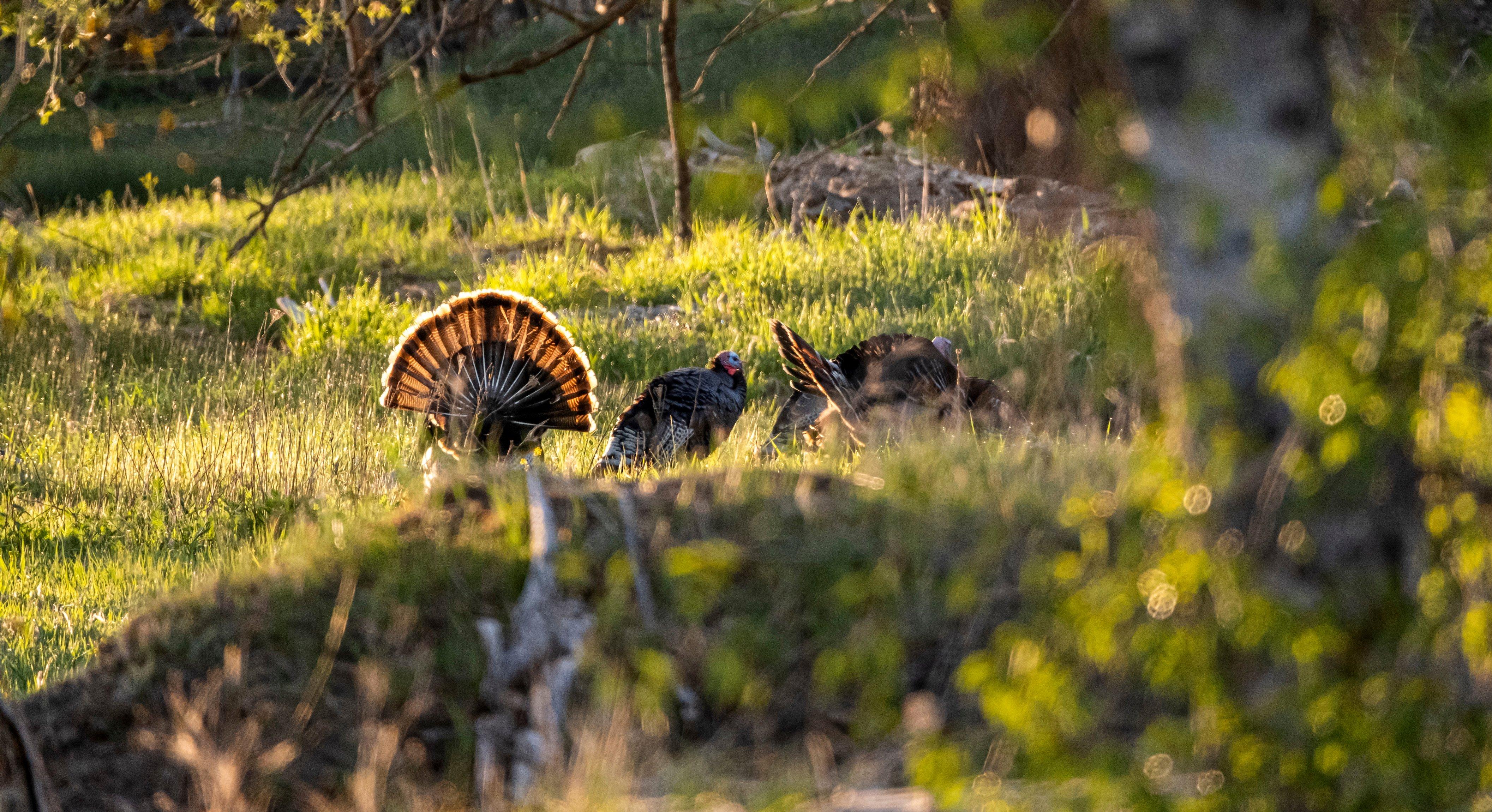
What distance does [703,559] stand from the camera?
2457mm

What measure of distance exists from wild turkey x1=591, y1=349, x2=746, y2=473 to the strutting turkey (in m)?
0.33

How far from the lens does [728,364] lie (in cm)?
680

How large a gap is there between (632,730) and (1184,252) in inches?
65.1

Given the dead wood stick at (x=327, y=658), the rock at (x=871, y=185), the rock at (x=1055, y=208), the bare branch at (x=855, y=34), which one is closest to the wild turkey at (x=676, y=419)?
the bare branch at (x=855, y=34)

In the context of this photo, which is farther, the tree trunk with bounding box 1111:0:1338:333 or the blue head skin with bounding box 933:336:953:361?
the blue head skin with bounding box 933:336:953:361

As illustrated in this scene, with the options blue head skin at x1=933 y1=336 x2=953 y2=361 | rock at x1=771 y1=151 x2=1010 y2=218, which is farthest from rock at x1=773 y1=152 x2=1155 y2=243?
blue head skin at x1=933 y1=336 x2=953 y2=361

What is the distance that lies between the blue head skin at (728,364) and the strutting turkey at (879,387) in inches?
11.5

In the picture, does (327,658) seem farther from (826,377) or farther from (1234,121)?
(826,377)

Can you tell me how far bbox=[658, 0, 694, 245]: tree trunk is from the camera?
578 centimetres

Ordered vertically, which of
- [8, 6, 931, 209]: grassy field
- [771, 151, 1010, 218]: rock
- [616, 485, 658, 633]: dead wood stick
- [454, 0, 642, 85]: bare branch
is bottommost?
[771, 151, 1010, 218]: rock

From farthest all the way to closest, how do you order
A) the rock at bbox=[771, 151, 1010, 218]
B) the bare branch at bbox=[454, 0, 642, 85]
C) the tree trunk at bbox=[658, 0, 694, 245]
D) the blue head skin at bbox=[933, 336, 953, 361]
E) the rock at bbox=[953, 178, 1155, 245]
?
1. the rock at bbox=[771, 151, 1010, 218]
2. the rock at bbox=[953, 178, 1155, 245]
3. the blue head skin at bbox=[933, 336, 953, 361]
4. the tree trunk at bbox=[658, 0, 694, 245]
5. the bare branch at bbox=[454, 0, 642, 85]

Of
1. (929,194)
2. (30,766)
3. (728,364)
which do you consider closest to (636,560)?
(30,766)

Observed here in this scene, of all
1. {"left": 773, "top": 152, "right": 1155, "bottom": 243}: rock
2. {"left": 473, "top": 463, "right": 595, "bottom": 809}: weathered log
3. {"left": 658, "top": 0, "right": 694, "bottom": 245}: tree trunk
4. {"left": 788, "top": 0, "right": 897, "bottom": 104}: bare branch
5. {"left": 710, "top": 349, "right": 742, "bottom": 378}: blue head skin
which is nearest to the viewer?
{"left": 473, "top": 463, "right": 595, "bottom": 809}: weathered log

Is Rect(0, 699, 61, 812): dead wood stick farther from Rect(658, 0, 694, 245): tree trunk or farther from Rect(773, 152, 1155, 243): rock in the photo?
Rect(773, 152, 1155, 243): rock
